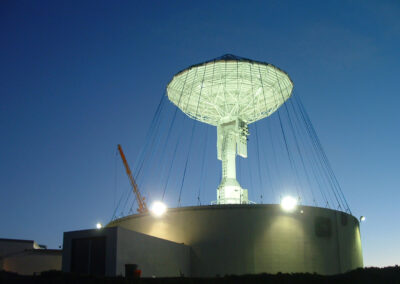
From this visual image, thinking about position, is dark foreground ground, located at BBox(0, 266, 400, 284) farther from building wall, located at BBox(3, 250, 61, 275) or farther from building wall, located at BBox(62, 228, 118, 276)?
building wall, located at BBox(3, 250, 61, 275)

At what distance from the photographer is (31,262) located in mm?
49344

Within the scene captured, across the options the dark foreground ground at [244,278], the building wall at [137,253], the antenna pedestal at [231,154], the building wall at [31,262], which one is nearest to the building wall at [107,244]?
the building wall at [137,253]

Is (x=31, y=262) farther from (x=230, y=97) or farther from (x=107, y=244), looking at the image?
(x=107, y=244)

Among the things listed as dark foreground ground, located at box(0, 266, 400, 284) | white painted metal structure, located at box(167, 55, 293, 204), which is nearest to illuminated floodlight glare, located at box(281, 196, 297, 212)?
white painted metal structure, located at box(167, 55, 293, 204)

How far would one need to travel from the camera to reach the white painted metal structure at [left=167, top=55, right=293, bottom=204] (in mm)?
41500

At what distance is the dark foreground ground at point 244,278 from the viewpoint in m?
20.0

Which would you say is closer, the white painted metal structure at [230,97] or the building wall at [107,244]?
the building wall at [107,244]

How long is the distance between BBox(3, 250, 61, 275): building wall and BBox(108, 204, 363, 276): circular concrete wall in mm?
20354

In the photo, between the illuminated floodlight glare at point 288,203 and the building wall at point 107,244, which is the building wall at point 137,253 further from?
the illuminated floodlight glare at point 288,203

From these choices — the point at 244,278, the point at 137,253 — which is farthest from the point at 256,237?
the point at 244,278

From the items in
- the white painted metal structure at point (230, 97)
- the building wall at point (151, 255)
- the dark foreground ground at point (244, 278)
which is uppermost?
the white painted metal structure at point (230, 97)

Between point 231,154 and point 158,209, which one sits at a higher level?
point 231,154

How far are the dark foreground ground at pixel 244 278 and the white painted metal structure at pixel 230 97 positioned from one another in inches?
671

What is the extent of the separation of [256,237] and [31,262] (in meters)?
27.9
